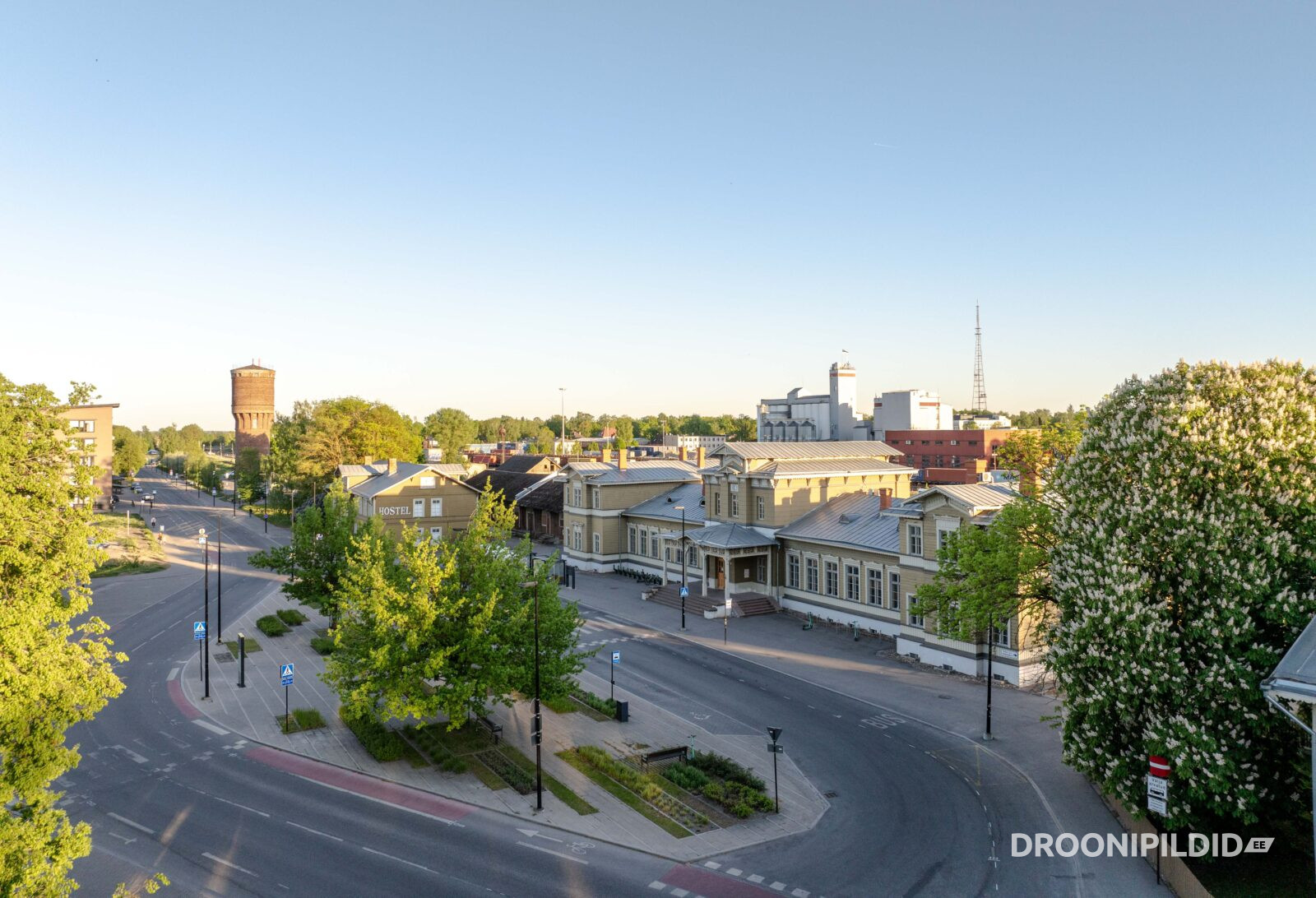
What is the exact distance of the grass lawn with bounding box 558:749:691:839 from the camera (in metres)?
23.8

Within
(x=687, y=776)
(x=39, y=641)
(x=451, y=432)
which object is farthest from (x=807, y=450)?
(x=451, y=432)

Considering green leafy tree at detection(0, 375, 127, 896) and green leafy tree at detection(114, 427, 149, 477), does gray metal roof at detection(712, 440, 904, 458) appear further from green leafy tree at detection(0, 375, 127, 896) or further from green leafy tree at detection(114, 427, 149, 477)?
green leafy tree at detection(114, 427, 149, 477)

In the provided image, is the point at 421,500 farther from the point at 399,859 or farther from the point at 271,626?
the point at 399,859

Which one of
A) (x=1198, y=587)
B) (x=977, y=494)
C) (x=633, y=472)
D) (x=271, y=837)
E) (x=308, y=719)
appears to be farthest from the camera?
(x=633, y=472)

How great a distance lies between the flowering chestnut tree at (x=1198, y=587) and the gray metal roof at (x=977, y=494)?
654 inches

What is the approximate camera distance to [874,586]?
153 ft

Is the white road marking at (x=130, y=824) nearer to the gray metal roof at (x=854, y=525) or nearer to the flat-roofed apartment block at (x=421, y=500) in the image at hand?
the gray metal roof at (x=854, y=525)

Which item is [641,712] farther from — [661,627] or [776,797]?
[661,627]

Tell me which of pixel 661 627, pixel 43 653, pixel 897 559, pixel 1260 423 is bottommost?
pixel 661 627

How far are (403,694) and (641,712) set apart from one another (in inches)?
402

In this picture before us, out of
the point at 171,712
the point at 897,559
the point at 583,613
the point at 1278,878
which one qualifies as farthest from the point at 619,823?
the point at 583,613

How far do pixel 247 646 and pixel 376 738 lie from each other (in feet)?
63.6

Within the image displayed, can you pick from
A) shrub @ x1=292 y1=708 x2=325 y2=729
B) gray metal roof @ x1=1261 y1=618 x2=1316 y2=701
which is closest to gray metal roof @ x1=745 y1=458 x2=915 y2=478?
shrub @ x1=292 y1=708 x2=325 y2=729

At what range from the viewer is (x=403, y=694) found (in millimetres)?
28172
